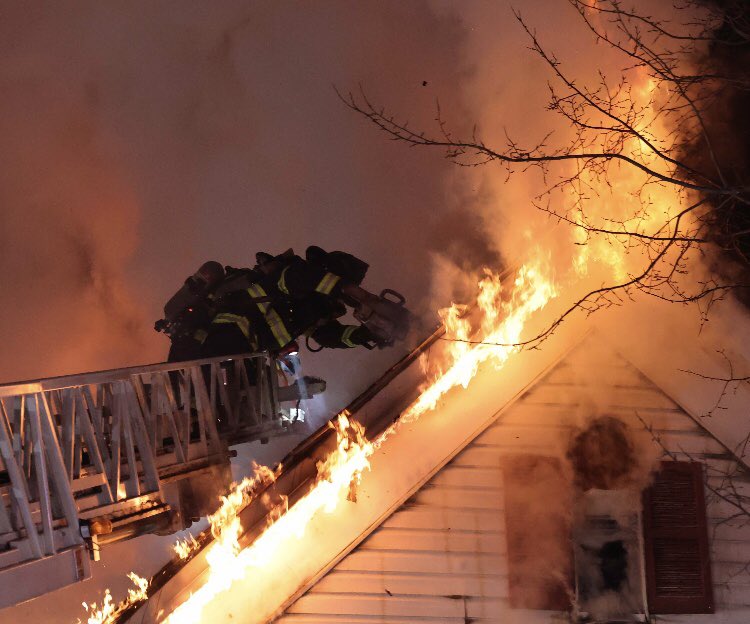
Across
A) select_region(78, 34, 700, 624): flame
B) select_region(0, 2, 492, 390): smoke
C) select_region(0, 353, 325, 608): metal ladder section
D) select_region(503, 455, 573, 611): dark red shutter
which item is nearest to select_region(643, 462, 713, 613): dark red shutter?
select_region(503, 455, 573, 611): dark red shutter

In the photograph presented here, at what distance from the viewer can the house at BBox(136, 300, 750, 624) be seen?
575 cm

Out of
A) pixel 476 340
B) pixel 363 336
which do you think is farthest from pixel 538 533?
pixel 363 336

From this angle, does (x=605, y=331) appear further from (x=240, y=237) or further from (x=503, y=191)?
(x=240, y=237)

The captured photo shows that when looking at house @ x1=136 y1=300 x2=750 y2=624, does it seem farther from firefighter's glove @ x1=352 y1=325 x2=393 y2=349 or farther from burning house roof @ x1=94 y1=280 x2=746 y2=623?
firefighter's glove @ x1=352 y1=325 x2=393 y2=349

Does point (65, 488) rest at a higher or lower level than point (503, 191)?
lower

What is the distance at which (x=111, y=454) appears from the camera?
4.66 m

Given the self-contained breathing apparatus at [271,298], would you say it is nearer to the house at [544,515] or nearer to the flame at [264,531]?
the house at [544,515]

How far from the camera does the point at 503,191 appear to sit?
7.46m

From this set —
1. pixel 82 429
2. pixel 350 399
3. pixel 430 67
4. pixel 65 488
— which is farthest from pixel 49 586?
pixel 430 67

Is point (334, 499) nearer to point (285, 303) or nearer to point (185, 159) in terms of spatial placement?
point (285, 303)

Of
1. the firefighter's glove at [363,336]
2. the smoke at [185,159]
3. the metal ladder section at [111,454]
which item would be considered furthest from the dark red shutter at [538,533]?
the smoke at [185,159]

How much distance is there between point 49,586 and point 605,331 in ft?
15.3

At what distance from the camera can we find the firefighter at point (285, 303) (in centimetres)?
586

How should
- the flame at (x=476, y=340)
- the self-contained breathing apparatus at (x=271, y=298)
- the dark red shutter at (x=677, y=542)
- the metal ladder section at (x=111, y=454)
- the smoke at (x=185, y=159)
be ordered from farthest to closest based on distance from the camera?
1. the smoke at (x=185, y=159)
2. the flame at (x=476, y=340)
3. the self-contained breathing apparatus at (x=271, y=298)
4. the dark red shutter at (x=677, y=542)
5. the metal ladder section at (x=111, y=454)
